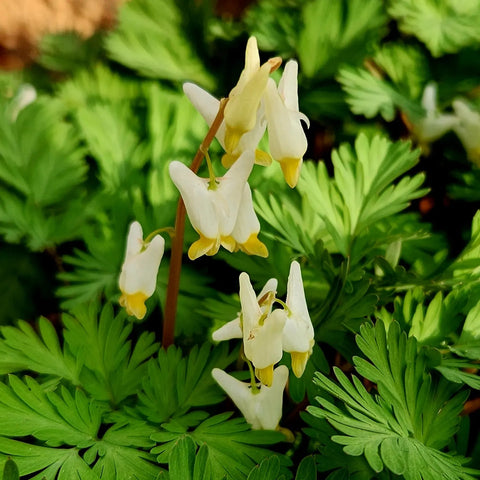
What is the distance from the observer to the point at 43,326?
1002 millimetres

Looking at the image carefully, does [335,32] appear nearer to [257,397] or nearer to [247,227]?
[247,227]

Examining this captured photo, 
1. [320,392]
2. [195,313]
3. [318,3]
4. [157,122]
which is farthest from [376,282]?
[318,3]

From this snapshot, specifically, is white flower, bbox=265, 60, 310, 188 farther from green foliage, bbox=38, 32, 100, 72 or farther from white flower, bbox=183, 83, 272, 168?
green foliage, bbox=38, 32, 100, 72

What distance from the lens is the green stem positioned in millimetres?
845

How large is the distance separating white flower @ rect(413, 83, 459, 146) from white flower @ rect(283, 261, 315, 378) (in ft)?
2.61

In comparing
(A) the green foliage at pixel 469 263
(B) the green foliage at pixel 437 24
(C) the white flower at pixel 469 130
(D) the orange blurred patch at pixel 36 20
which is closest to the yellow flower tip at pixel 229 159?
(A) the green foliage at pixel 469 263

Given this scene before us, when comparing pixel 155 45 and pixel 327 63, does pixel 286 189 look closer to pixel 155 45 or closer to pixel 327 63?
pixel 327 63

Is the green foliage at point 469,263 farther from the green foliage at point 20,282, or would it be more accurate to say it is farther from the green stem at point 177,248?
the green foliage at point 20,282

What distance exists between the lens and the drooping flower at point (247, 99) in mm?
732

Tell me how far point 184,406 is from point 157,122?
76 centimetres

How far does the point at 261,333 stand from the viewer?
2.58ft

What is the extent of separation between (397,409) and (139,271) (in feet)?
1.43

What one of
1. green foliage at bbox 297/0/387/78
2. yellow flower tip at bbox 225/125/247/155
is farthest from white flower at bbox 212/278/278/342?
green foliage at bbox 297/0/387/78

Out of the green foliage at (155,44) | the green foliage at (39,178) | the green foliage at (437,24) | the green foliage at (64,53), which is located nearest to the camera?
the green foliage at (39,178)
